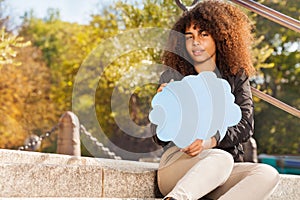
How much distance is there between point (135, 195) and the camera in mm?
2457

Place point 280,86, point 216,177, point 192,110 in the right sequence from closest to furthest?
point 216,177, point 192,110, point 280,86

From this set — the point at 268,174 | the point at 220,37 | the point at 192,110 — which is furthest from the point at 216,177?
the point at 220,37

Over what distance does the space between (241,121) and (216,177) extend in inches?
14.0

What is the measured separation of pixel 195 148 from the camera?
224 cm

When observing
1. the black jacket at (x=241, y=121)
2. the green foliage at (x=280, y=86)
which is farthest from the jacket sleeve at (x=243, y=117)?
the green foliage at (x=280, y=86)

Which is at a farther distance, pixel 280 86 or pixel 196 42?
pixel 280 86

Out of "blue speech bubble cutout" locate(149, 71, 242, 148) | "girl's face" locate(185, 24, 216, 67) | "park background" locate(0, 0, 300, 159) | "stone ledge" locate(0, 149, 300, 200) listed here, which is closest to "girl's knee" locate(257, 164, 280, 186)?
"blue speech bubble cutout" locate(149, 71, 242, 148)

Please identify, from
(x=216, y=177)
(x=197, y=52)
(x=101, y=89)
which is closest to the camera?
(x=216, y=177)

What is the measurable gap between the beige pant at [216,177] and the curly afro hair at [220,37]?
53 centimetres

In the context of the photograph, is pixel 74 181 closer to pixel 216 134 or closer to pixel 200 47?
pixel 216 134

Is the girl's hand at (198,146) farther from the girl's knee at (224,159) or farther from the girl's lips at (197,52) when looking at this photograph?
the girl's lips at (197,52)

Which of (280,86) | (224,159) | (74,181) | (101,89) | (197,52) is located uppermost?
(197,52)

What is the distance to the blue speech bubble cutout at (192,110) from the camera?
2.30m

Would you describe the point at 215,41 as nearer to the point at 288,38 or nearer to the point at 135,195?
the point at 135,195
